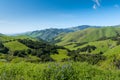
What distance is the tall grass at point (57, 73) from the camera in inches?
570

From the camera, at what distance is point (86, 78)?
1448cm

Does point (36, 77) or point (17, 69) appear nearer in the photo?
point (36, 77)

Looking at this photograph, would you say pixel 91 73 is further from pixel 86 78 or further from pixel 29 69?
pixel 29 69

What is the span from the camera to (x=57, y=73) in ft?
47.5

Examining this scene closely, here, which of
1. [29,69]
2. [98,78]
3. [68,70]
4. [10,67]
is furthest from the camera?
[10,67]

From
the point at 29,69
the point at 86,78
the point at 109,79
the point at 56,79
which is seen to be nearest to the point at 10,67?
the point at 29,69

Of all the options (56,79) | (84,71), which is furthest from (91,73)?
(56,79)

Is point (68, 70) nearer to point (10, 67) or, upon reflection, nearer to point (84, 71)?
point (84, 71)

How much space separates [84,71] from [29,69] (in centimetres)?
395

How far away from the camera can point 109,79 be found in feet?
46.2

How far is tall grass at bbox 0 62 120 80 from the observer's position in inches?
570

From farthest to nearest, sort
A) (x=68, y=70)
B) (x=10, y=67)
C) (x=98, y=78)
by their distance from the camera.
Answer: (x=10, y=67)
(x=68, y=70)
(x=98, y=78)

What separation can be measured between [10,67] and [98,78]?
6959 millimetres

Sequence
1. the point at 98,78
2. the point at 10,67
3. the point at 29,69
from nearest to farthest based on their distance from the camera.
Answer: the point at 98,78 < the point at 29,69 < the point at 10,67
